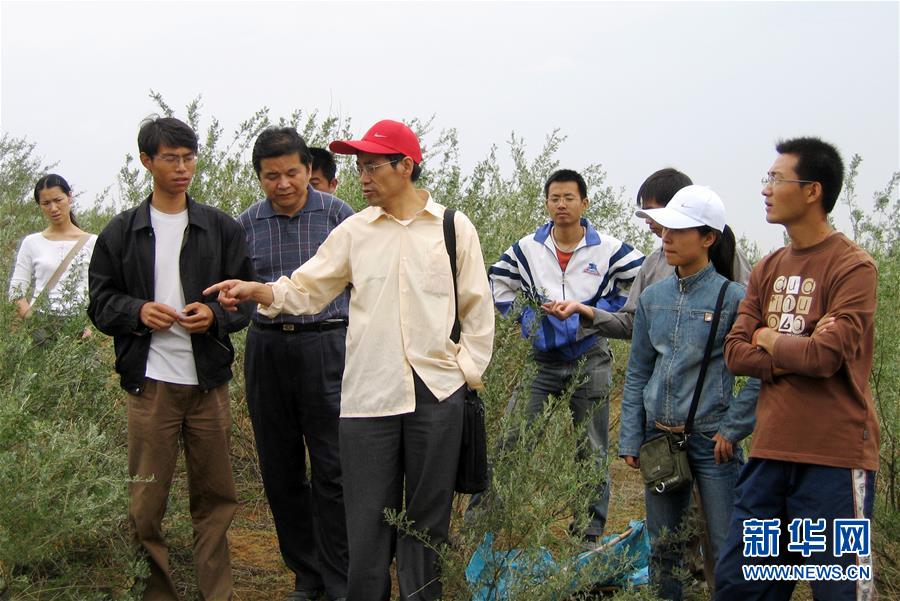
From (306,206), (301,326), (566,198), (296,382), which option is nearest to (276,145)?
(306,206)

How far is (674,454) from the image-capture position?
389cm

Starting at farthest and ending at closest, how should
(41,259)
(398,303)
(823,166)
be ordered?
(41,259) < (398,303) < (823,166)

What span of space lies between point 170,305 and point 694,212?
219 centimetres

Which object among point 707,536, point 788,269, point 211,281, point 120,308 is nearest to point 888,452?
point 707,536

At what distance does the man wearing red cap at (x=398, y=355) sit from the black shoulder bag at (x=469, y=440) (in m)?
0.03

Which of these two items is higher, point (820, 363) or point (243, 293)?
point (243, 293)

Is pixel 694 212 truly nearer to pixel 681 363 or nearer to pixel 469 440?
pixel 681 363

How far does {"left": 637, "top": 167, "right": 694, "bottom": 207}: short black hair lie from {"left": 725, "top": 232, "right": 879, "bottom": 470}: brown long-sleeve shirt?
1229 mm

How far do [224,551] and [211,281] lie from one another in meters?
1.18

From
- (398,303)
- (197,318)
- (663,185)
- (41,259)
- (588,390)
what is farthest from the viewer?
(41,259)

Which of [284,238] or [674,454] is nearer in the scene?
[674,454]

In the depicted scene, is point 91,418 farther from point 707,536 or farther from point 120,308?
point 707,536

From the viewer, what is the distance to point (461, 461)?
3736mm

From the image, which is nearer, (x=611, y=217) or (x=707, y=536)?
(x=707, y=536)
